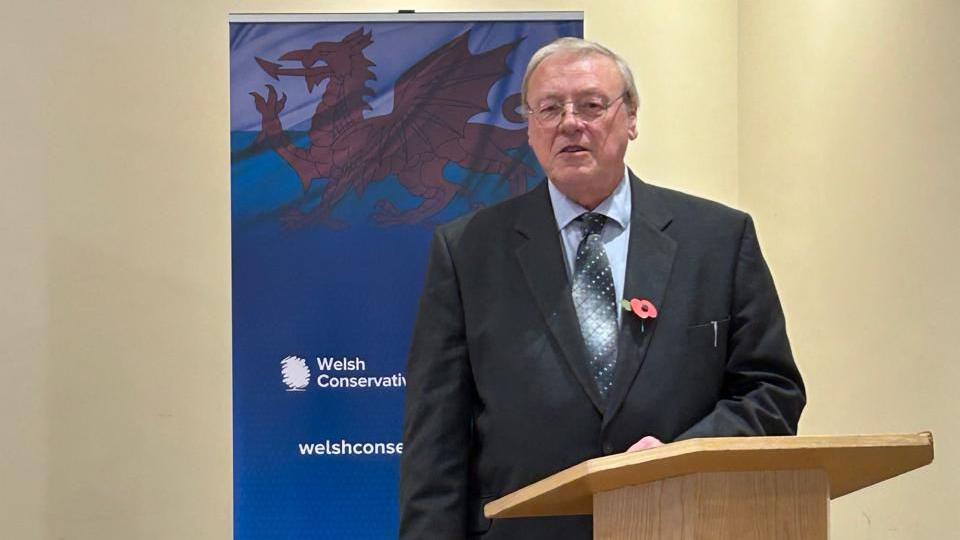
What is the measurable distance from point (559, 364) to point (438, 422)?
0.26 m

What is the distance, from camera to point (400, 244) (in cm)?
343

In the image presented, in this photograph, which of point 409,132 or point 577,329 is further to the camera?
point 409,132

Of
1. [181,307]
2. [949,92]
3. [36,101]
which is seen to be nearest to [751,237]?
[949,92]

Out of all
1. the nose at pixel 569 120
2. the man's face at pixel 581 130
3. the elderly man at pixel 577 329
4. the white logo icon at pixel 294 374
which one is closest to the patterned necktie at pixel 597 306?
the elderly man at pixel 577 329

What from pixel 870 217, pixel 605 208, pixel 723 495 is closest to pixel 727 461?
pixel 723 495

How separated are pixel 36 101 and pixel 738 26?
265 centimetres

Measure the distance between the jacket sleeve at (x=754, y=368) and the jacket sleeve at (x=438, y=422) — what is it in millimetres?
432

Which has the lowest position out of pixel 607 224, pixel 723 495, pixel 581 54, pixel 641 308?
pixel 723 495

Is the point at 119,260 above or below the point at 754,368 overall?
above

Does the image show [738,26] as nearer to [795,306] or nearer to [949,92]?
[795,306]

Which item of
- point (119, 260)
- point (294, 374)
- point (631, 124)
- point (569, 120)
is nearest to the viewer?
point (569, 120)

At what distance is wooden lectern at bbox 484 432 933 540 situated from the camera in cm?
146

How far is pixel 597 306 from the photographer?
2.11 meters

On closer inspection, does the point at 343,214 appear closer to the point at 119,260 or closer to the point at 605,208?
the point at 119,260
